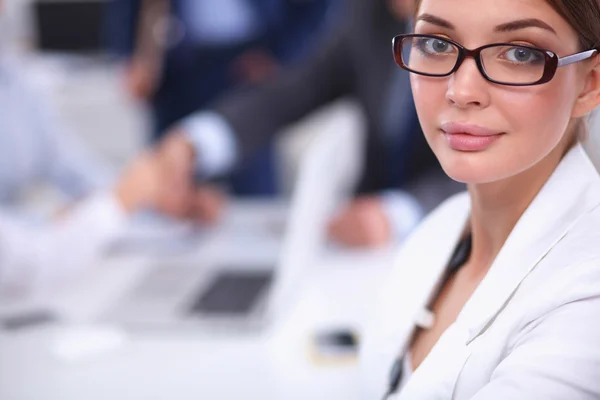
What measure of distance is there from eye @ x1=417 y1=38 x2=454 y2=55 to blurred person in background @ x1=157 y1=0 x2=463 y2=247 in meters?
0.83

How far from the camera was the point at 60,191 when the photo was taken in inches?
94.3

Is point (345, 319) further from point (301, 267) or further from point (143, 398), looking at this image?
point (143, 398)

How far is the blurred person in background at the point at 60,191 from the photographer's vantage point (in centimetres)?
155

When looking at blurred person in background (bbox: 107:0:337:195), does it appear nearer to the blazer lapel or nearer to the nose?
the blazer lapel

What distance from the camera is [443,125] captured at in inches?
25.7

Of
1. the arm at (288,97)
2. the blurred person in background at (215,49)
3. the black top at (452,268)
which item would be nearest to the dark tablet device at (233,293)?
the arm at (288,97)

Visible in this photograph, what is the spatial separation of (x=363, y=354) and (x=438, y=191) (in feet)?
2.49

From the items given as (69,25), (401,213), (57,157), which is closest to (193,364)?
(401,213)

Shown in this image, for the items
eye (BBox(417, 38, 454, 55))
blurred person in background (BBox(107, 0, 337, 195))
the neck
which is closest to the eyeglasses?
eye (BBox(417, 38, 454, 55))

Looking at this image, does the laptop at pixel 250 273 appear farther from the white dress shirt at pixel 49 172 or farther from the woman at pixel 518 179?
the woman at pixel 518 179

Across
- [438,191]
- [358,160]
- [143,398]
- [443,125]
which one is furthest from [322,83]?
[443,125]

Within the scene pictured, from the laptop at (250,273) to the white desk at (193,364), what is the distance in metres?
0.04

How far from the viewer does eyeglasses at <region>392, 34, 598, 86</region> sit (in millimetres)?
596

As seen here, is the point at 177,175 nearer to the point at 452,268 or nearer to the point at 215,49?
the point at 452,268
